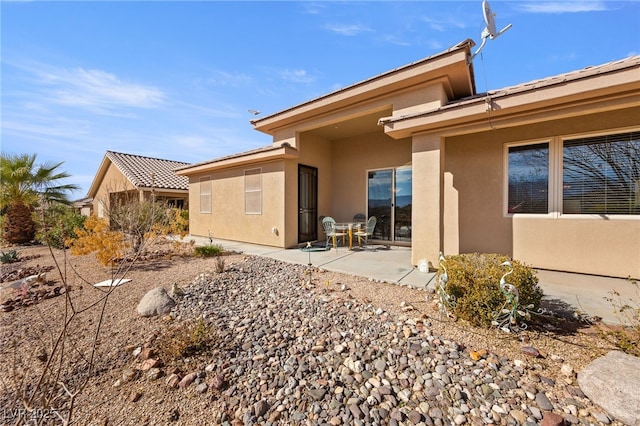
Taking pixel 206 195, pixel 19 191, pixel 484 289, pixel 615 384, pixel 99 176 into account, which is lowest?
pixel 615 384

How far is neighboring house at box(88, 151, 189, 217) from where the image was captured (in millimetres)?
14547

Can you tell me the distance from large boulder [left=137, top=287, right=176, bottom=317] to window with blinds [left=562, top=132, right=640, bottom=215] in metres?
8.52

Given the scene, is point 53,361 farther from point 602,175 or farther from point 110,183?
point 110,183

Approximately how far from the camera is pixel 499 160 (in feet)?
20.2

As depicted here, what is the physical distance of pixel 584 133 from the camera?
17.4 feet

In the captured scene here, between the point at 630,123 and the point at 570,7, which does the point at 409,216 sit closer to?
the point at 630,123

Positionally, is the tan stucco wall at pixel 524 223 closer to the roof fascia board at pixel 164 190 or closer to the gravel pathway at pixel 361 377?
the gravel pathway at pixel 361 377

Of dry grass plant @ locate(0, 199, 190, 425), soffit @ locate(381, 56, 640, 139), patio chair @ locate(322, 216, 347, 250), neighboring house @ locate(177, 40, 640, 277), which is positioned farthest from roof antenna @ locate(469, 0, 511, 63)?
dry grass plant @ locate(0, 199, 190, 425)

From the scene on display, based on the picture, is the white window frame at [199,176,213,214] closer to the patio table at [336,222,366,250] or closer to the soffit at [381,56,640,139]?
the patio table at [336,222,366,250]

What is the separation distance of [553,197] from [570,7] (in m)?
4.41

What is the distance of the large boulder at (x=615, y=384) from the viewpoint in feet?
Result: 6.82

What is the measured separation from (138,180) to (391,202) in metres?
14.7

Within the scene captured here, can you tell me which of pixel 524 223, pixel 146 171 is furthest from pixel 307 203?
pixel 146 171

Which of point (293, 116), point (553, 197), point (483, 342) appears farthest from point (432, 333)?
point (293, 116)
